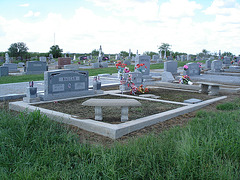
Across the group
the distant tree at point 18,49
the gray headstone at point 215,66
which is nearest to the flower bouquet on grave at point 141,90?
the gray headstone at point 215,66

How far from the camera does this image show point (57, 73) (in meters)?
Result: 8.59

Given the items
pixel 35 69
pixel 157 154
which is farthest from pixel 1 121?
pixel 35 69

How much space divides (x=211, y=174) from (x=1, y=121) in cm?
369

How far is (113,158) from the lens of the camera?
3.37 meters

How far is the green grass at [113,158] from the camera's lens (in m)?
3.06

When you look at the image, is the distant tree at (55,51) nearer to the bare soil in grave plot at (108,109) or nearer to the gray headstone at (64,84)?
the gray headstone at (64,84)

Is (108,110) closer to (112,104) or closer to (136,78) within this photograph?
(112,104)

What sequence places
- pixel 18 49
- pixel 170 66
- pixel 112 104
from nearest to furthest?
pixel 112 104
pixel 170 66
pixel 18 49

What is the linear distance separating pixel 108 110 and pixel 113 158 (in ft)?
11.6

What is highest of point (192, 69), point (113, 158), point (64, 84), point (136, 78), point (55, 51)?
point (55, 51)

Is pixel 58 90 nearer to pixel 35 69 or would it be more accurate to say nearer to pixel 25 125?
pixel 25 125

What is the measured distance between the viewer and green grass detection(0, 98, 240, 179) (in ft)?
10.0

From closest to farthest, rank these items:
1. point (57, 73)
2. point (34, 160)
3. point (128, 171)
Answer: point (128, 171), point (34, 160), point (57, 73)

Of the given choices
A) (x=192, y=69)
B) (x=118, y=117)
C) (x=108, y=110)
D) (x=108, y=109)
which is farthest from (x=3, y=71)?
(x=118, y=117)
